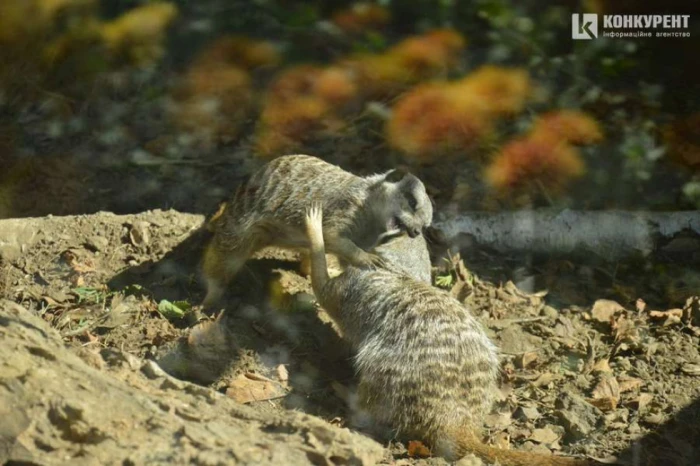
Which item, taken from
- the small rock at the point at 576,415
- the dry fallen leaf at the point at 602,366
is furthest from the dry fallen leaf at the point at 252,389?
the dry fallen leaf at the point at 602,366

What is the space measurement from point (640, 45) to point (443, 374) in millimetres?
3808

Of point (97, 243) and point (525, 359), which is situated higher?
point (97, 243)

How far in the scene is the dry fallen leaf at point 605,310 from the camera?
6508 mm

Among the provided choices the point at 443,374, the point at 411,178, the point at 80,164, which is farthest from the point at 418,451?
the point at 80,164

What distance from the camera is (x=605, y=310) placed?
658cm

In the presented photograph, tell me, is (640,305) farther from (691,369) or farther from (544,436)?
(544,436)

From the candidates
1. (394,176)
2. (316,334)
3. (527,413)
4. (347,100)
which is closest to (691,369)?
(527,413)

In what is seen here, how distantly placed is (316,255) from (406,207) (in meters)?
0.71

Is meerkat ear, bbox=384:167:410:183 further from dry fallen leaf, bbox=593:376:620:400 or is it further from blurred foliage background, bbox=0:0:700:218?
dry fallen leaf, bbox=593:376:620:400

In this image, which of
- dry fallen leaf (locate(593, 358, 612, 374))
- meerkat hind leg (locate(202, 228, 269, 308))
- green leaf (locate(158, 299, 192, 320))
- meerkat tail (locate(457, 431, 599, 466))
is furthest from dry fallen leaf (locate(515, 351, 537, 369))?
green leaf (locate(158, 299, 192, 320))

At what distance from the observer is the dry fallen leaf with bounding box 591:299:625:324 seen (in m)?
6.51

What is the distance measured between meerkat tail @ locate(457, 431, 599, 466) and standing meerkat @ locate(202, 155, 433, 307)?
1668mm

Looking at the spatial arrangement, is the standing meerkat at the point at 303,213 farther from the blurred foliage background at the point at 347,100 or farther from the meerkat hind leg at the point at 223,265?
the blurred foliage background at the point at 347,100

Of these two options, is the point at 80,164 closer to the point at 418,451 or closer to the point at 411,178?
the point at 411,178
